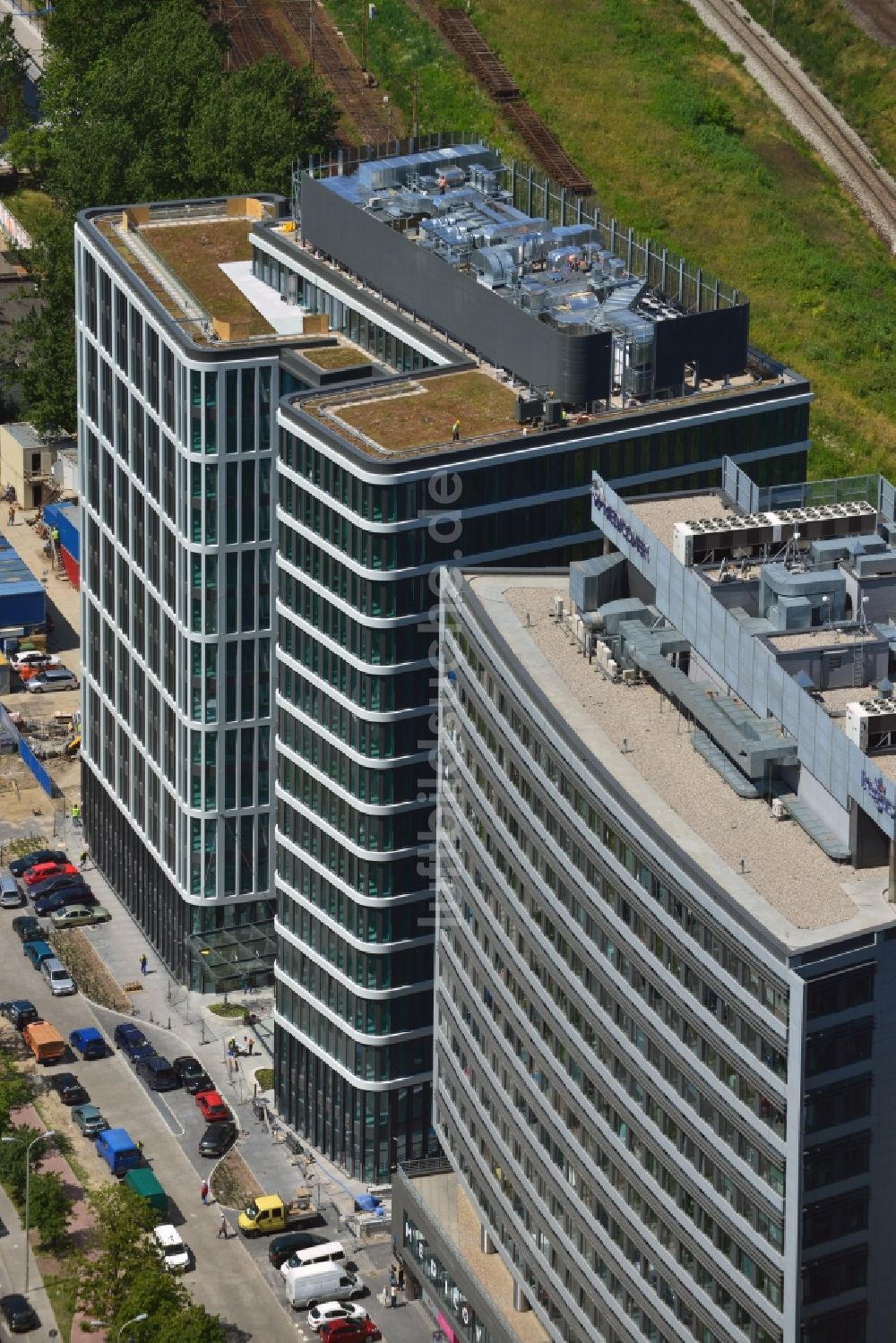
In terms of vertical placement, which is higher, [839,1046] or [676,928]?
[676,928]

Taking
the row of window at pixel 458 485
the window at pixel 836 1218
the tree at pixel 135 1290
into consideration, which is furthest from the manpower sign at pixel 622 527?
the tree at pixel 135 1290

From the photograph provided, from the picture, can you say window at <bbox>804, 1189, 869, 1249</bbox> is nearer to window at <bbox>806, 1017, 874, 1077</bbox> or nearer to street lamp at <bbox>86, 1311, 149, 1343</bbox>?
window at <bbox>806, 1017, 874, 1077</bbox>

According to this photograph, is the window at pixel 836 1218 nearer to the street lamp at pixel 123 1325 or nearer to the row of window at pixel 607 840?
the row of window at pixel 607 840

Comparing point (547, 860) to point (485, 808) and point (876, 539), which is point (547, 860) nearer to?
point (485, 808)

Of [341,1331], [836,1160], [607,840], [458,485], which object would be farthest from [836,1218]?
[458,485]

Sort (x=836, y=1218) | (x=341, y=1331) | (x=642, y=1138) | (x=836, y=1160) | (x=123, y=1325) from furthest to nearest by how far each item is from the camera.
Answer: (x=341, y=1331) → (x=123, y=1325) → (x=642, y=1138) → (x=836, y=1218) → (x=836, y=1160)

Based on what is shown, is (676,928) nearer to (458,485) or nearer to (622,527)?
(622,527)

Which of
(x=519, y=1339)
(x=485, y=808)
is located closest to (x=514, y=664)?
(x=485, y=808)

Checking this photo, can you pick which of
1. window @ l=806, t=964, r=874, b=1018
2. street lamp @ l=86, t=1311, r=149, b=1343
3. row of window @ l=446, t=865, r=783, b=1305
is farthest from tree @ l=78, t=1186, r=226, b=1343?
window @ l=806, t=964, r=874, b=1018
